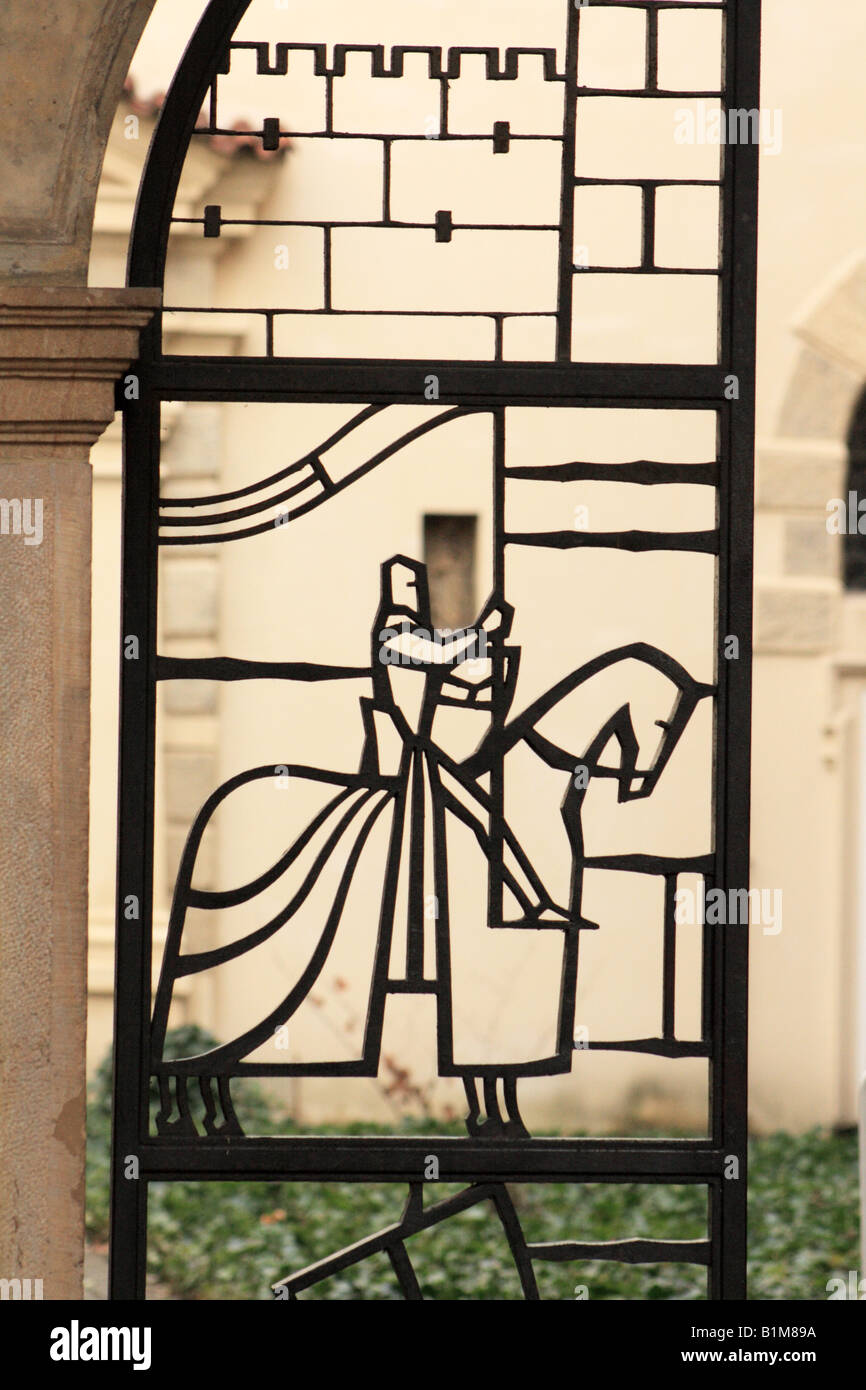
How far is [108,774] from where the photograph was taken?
10.0 meters

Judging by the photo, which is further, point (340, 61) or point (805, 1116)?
point (805, 1116)

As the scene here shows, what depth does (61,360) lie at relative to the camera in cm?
310

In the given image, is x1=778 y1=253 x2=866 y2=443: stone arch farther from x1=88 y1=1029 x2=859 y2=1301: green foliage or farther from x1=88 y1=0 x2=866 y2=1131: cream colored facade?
x1=88 y1=1029 x2=859 y2=1301: green foliage

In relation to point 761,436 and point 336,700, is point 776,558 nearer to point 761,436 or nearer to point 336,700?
point 761,436

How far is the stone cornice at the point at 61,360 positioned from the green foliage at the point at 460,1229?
382cm

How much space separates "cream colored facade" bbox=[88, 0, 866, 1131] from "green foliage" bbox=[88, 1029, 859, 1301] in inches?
23.7

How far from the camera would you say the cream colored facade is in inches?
313

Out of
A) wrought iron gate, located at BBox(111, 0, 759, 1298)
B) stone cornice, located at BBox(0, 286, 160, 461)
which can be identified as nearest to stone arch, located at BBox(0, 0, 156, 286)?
stone cornice, located at BBox(0, 286, 160, 461)

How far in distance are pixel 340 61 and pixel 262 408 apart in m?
4.79

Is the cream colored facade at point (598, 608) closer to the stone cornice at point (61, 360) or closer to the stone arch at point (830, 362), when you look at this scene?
the stone arch at point (830, 362)

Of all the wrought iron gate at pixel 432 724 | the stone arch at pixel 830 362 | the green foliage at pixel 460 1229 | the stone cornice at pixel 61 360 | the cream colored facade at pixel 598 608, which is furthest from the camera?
the stone arch at pixel 830 362

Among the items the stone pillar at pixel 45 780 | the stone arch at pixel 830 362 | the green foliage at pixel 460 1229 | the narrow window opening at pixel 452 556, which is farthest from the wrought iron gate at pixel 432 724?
the stone arch at pixel 830 362

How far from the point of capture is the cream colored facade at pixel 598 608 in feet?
26.1

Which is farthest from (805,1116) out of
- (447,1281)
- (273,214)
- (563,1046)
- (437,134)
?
(437,134)
